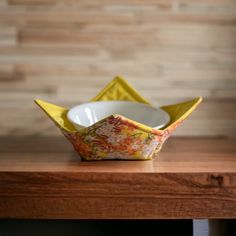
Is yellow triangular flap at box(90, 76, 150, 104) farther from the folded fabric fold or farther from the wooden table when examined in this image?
the wooden table

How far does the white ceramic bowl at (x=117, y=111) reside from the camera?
3.20ft

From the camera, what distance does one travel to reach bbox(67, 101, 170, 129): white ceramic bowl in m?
0.98

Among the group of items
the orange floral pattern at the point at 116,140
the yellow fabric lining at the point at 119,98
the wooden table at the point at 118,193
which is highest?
the yellow fabric lining at the point at 119,98

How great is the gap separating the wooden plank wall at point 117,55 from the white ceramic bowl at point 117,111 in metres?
0.12

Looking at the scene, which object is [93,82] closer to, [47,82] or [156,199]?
[47,82]

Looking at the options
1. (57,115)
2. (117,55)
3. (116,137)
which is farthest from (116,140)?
(117,55)

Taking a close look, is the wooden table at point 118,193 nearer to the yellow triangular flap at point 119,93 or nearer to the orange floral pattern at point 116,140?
the orange floral pattern at point 116,140

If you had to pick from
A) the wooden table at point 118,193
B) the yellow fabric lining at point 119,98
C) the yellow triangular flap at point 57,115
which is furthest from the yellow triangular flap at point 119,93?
the wooden table at point 118,193

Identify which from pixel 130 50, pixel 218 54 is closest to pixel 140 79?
pixel 130 50

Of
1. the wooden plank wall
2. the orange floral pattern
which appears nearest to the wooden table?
the orange floral pattern

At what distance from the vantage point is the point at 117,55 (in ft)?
3.67

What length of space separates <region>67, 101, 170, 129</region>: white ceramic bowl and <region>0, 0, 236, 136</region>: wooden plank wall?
12cm

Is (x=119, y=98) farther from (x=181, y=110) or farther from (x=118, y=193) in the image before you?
(x=118, y=193)

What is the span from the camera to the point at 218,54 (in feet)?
3.66
